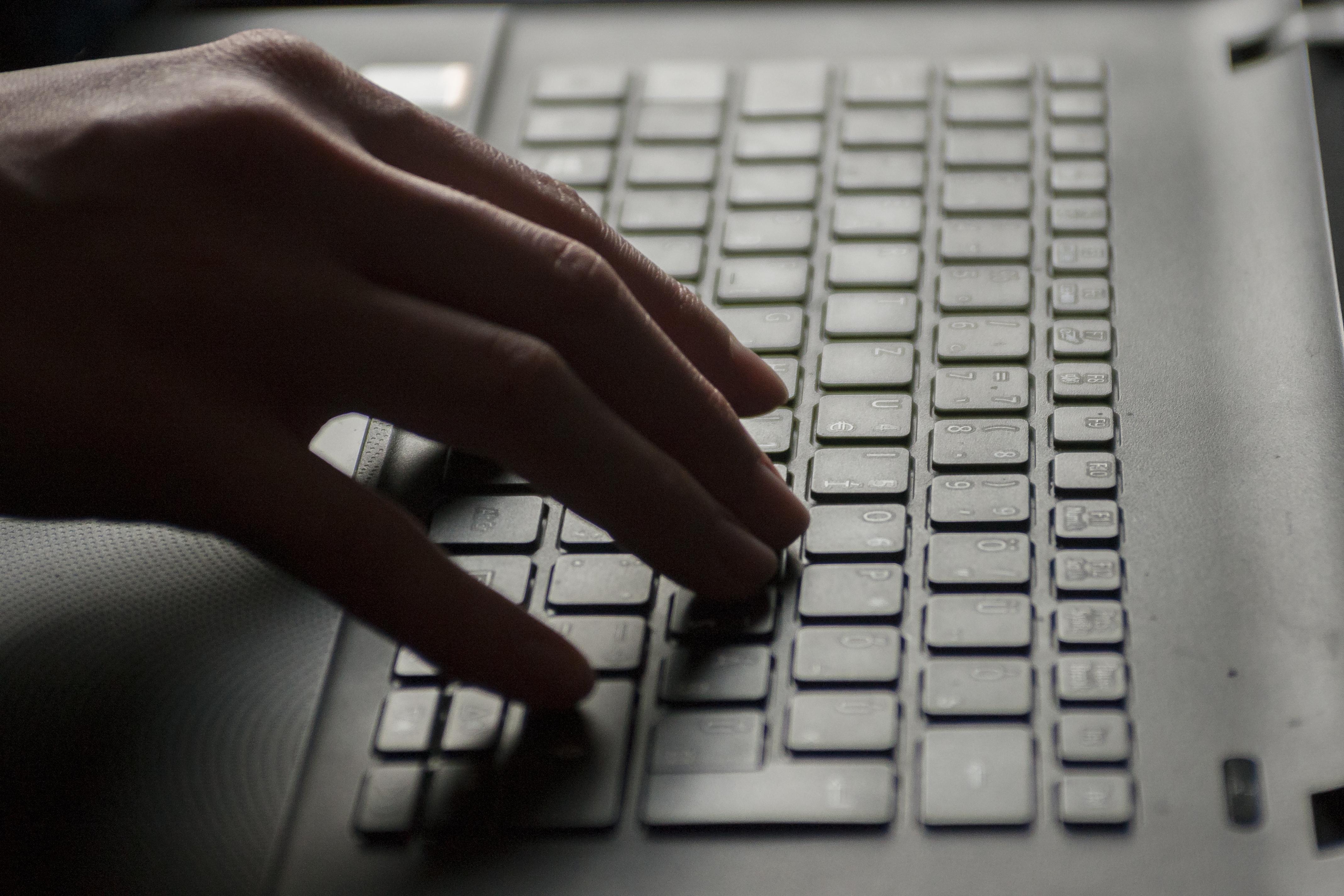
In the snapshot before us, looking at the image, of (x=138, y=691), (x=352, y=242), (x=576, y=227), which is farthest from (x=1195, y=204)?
(x=138, y=691)

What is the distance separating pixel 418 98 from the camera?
2.74 ft

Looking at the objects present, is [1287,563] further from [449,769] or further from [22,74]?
[22,74]

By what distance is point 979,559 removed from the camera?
1.81 feet

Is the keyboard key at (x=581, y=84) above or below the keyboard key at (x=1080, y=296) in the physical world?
above

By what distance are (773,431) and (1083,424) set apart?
152mm

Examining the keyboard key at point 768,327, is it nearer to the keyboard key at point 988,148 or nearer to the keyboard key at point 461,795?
the keyboard key at point 988,148

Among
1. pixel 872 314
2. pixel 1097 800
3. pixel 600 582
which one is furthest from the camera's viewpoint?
pixel 872 314

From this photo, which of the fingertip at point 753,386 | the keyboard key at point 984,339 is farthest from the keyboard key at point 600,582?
the keyboard key at point 984,339

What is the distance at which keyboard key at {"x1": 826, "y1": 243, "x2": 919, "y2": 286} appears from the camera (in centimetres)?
70

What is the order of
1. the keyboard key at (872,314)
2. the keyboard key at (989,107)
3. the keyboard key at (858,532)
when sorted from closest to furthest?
the keyboard key at (858,532), the keyboard key at (872,314), the keyboard key at (989,107)

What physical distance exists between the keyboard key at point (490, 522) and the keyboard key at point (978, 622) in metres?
0.19

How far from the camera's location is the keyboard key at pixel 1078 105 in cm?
77

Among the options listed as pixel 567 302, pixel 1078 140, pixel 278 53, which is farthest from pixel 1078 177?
pixel 278 53

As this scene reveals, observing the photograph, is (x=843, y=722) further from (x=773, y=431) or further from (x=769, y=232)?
(x=769, y=232)
